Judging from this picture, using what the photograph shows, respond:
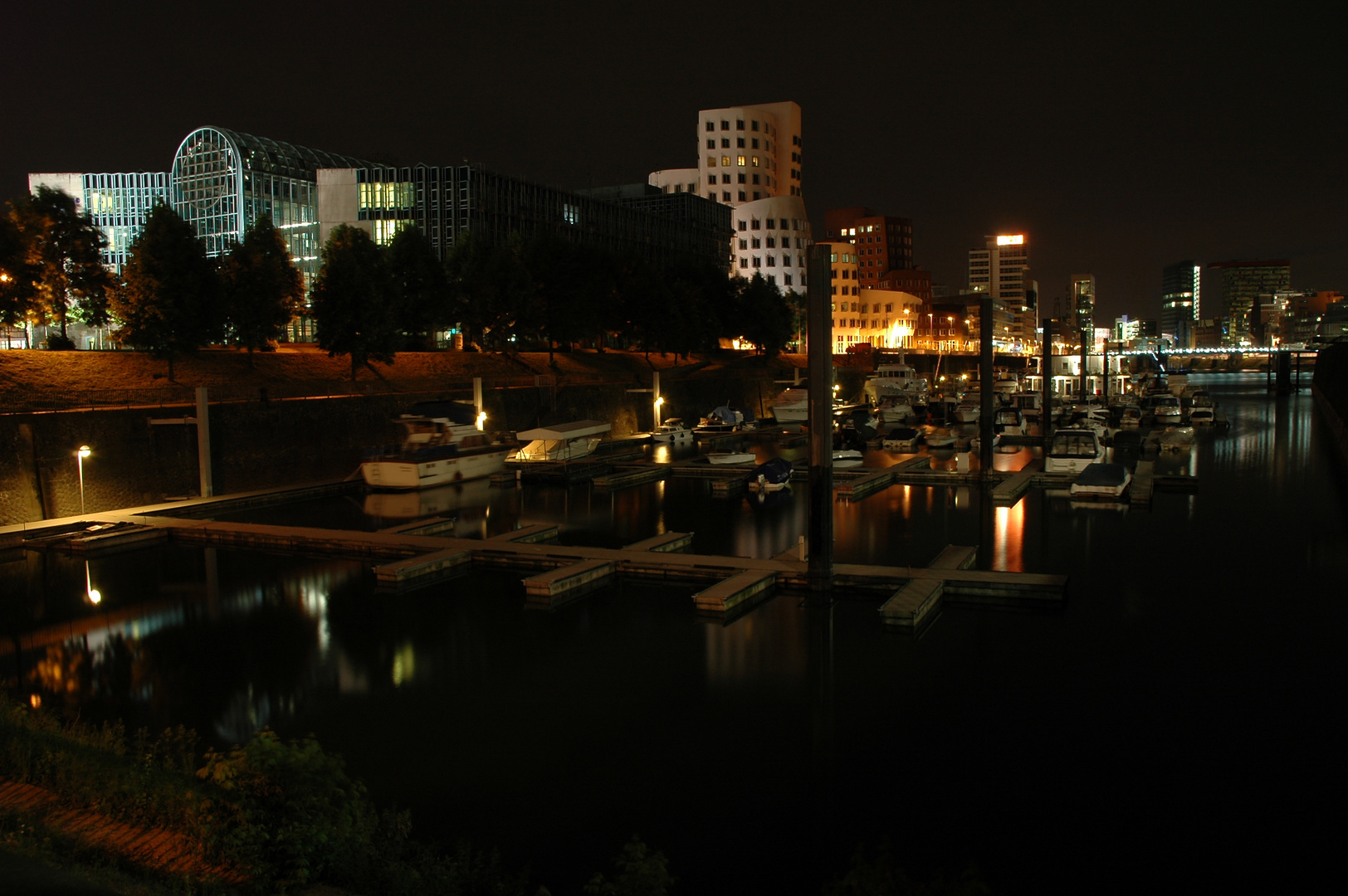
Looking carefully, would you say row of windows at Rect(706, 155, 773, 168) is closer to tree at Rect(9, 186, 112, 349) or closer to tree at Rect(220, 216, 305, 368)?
tree at Rect(220, 216, 305, 368)

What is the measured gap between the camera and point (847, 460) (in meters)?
35.8

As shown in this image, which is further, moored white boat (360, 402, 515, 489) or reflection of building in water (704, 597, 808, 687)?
moored white boat (360, 402, 515, 489)

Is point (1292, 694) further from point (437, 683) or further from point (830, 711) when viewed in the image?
point (437, 683)

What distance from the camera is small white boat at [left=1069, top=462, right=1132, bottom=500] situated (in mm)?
28438

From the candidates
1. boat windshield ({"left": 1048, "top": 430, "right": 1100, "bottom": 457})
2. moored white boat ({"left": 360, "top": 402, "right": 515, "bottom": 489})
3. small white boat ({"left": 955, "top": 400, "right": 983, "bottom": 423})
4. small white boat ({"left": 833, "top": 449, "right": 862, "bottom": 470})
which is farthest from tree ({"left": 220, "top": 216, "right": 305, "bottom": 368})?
small white boat ({"left": 955, "top": 400, "right": 983, "bottom": 423})

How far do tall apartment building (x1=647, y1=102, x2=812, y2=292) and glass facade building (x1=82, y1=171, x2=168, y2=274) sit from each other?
2275 inches

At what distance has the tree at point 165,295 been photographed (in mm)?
36969

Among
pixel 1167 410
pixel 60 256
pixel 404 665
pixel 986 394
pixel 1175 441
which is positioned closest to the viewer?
pixel 404 665

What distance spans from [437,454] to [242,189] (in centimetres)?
5579

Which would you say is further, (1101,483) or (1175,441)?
(1175,441)

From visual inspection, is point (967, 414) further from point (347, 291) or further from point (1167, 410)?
point (347, 291)

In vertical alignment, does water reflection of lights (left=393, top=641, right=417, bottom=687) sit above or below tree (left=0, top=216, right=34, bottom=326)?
below

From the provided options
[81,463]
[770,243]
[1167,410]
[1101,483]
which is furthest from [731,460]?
[770,243]

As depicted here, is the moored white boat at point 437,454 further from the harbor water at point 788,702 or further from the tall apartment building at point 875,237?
the tall apartment building at point 875,237
